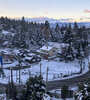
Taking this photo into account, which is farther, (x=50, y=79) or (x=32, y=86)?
(x=50, y=79)

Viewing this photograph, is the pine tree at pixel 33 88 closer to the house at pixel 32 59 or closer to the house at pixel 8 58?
the house at pixel 32 59

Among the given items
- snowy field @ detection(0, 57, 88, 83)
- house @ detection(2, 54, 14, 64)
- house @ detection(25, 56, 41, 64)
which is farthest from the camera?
house @ detection(25, 56, 41, 64)

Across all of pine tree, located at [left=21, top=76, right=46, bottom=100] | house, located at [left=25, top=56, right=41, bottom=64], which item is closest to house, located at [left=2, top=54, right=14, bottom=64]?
house, located at [left=25, top=56, right=41, bottom=64]

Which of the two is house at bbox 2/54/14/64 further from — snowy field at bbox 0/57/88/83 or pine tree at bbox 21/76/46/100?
pine tree at bbox 21/76/46/100

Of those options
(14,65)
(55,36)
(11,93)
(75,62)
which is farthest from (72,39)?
(11,93)

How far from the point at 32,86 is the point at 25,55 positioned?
29.0m

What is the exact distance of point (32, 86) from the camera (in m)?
14.2

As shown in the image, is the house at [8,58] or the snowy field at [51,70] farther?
→ the house at [8,58]

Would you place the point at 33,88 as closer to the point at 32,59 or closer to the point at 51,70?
the point at 51,70

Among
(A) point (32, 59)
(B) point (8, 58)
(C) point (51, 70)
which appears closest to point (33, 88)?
(C) point (51, 70)

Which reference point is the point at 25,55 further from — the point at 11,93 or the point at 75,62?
the point at 11,93

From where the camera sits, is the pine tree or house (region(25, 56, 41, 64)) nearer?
the pine tree

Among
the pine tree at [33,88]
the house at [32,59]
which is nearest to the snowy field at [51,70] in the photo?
the house at [32,59]

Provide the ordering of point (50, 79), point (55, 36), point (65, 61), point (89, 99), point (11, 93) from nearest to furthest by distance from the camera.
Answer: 1. point (89, 99)
2. point (11, 93)
3. point (50, 79)
4. point (65, 61)
5. point (55, 36)
